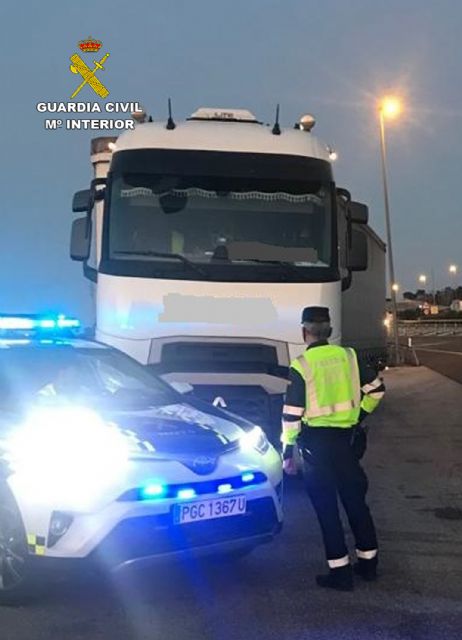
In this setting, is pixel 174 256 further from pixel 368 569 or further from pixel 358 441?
pixel 368 569

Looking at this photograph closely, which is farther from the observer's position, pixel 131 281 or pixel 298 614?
pixel 131 281

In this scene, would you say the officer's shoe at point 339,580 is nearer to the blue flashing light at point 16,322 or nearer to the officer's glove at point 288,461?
the officer's glove at point 288,461

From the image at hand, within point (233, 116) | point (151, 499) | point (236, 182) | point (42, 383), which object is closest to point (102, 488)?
point (151, 499)

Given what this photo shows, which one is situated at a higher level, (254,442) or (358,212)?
(358,212)

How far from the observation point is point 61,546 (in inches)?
176

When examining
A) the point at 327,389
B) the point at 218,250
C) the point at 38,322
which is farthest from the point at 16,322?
the point at 327,389

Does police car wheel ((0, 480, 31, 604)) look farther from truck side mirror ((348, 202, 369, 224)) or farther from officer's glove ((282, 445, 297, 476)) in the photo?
truck side mirror ((348, 202, 369, 224))

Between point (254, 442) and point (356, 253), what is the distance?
12.6ft

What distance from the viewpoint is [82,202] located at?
8.74 meters

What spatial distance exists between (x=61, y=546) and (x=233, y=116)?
20.7 ft

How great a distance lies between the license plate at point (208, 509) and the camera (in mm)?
4609

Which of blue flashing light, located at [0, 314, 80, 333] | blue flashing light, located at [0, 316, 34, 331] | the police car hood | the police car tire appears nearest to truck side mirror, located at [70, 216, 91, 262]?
blue flashing light, located at [0, 314, 80, 333]

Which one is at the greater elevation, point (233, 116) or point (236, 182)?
point (233, 116)

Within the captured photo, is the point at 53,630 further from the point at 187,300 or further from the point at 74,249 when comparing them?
the point at 74,249
